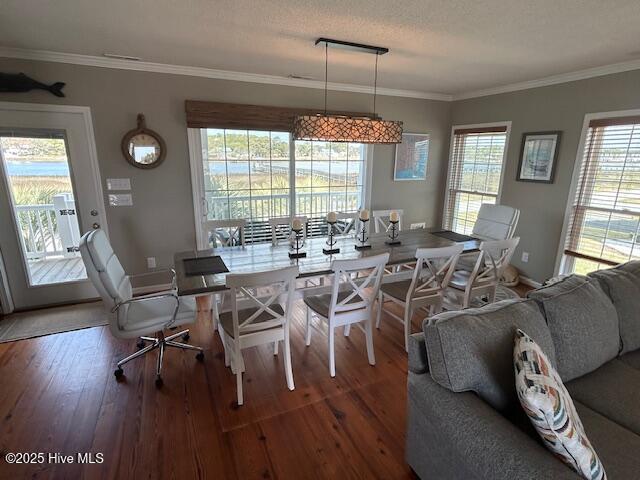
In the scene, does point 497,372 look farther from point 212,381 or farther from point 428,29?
point 428,29

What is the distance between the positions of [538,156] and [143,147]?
4.37 m

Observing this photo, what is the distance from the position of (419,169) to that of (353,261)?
11.0 feet

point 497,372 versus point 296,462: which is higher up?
point 497,372

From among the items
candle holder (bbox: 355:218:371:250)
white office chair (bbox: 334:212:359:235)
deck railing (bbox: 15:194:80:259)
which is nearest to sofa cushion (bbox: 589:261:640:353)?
candle holder (bbox: 355:218:371:250)

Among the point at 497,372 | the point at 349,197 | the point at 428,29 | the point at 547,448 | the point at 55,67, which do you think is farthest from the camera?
the point at 349,197

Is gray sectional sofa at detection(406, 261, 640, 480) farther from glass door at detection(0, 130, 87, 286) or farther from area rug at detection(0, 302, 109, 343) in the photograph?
glass door at detection(0, 130, 87, 286)

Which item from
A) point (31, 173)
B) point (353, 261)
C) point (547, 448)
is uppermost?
point (31, 173)

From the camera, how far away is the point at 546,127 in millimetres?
3719

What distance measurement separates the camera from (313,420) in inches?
80.0

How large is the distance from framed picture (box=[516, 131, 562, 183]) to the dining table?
4.19 feet

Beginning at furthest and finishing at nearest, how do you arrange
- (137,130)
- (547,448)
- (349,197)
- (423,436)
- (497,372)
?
(349,197), (137,130), (423,436), (497,372), (547,448)

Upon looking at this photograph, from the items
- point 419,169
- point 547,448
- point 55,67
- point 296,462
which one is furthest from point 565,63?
point 55,67

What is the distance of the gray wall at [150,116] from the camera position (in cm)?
314

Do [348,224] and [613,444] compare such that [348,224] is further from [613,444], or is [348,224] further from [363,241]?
[613,444]
